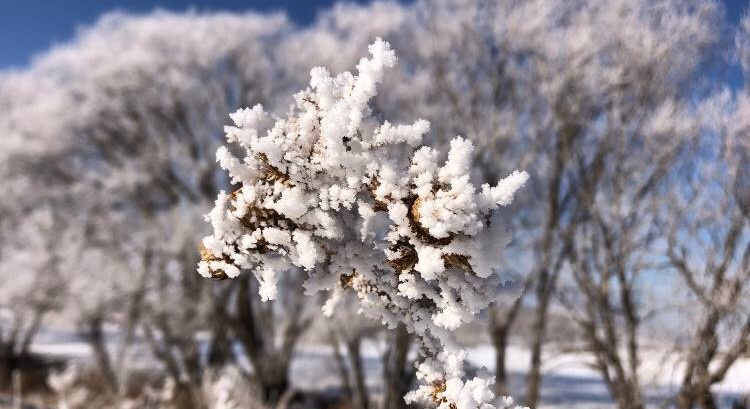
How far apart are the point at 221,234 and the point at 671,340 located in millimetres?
7716

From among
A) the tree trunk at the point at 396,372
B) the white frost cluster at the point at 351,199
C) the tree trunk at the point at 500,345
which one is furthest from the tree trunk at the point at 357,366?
the white frost cluster at the point at 351,199

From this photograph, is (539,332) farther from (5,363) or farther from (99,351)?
(5,363)

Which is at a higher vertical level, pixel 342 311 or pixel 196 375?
pixel 342 311

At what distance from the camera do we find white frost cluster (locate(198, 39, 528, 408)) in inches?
56.1

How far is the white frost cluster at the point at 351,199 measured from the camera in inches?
56.1

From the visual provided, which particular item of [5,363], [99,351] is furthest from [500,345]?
[5,363]

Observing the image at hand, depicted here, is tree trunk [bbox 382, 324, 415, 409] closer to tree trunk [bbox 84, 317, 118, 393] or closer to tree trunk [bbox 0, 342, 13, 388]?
tree trunk [bbox 84, 317, 118, 393]

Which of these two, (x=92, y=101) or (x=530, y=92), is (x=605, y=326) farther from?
(x=92, y=101)

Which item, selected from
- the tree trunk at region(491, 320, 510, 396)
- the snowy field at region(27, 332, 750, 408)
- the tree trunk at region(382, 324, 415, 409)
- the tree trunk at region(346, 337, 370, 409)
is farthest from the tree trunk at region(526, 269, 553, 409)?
the tree trunk at region(346, 337, 370, 409)

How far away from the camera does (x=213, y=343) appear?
12914 millimetres

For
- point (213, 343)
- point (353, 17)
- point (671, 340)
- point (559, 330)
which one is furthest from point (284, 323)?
point (671, 340)

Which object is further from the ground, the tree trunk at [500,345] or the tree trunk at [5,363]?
the tree trunk at [500,345]

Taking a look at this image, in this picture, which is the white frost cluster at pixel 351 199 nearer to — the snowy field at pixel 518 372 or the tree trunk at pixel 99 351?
the snowy field at pixel 518 372

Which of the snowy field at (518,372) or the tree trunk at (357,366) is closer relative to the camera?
the snowy field at (518,372)
